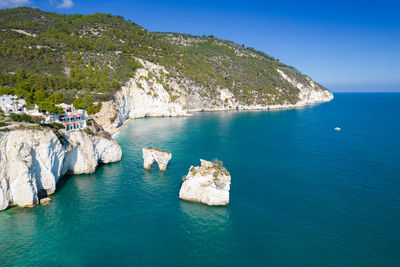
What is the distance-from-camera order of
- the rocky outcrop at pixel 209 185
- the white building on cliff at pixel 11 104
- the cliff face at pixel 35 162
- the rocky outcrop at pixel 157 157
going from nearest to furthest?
the cliff face at pixel 35 162 < the rocky outcrop at pixel 209 185 < the rocky outcrop at pixel 157 157 < the white building on cliff at pixel 11 104

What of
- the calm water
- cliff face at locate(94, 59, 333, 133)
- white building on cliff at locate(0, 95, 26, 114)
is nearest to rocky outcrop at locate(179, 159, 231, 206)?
the calm water

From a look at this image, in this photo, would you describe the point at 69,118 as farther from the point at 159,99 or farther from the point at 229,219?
the point at 159,99

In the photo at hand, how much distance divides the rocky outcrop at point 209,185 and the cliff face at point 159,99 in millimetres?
41647

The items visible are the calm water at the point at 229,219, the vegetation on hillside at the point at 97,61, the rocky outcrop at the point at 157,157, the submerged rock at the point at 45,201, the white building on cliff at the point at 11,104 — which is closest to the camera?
the calm water at the point at 229,219

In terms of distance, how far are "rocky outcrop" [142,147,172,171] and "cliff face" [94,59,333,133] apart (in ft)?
93.5

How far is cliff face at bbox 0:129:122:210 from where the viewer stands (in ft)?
83.6

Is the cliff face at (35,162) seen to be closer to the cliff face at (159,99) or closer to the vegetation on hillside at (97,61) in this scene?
the vegetation on hillside at (97,61)

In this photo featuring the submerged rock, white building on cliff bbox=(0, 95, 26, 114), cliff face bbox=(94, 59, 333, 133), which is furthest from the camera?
cliff face bbox=(94, 59, 333, 133)

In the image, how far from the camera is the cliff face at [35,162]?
83.6 ft

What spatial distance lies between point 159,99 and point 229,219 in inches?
3091

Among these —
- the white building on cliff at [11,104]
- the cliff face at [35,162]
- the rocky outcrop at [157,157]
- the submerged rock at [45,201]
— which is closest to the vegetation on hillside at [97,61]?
the white building on cliff at [11,104]

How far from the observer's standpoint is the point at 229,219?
24391 millimetres

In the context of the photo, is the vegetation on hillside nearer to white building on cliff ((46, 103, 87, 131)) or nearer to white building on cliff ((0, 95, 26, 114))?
white building on cliff ((0, 95, 26, 114))

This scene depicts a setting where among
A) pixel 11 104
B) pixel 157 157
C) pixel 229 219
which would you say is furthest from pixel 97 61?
pixel 229 219
